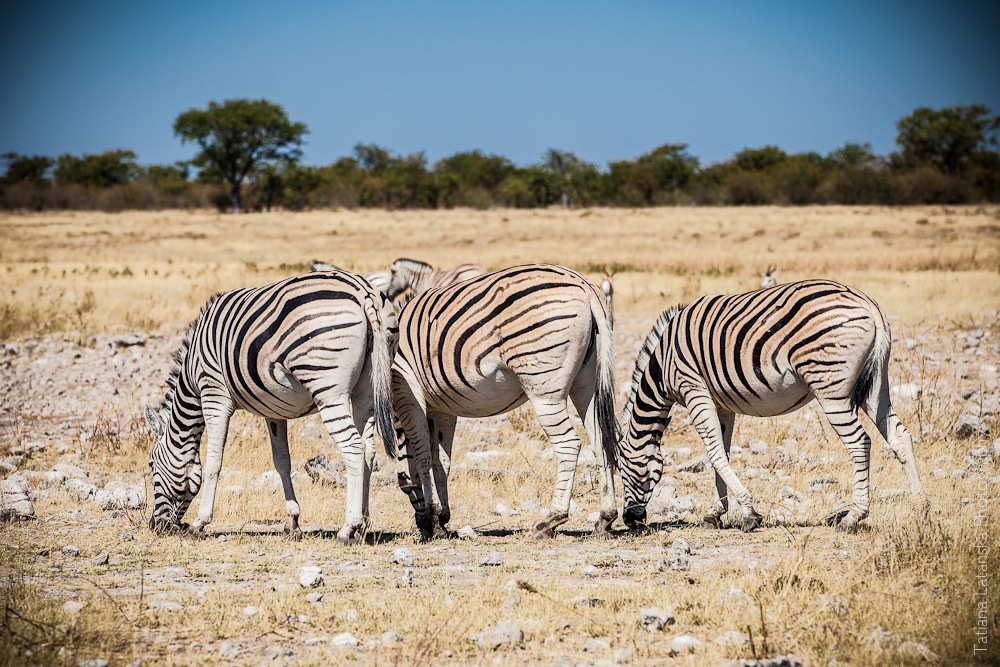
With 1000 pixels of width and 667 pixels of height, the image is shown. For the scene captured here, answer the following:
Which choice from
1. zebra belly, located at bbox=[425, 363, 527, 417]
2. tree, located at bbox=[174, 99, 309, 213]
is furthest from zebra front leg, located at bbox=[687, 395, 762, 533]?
tree, located at bbox=[174, 99, 309, 213]

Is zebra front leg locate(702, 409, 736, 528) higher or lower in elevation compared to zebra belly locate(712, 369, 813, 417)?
lower

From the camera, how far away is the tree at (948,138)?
91688mm

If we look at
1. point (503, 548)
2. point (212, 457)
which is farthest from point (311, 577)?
point (212, 457)

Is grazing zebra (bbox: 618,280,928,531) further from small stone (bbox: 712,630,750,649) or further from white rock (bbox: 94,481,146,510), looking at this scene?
white rock (bbox: 94,481,146,510)

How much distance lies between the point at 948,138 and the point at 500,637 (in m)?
99.3

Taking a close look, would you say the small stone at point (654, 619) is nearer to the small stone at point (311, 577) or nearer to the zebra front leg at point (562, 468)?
the small stone at point (311, 577)

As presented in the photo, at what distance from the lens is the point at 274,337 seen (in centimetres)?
790

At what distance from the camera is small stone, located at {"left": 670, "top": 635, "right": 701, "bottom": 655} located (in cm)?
524

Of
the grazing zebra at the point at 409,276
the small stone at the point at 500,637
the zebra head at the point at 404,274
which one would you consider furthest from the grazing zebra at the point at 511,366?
the zebra head at the point at 404,274

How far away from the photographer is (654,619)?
18.4 ft

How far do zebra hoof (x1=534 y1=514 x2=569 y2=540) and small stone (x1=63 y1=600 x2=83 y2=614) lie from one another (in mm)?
3587

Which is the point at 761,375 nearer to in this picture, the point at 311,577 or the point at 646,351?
the point at 646,351

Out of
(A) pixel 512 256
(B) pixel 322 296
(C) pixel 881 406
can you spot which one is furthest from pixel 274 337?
(A) pixel 512 256

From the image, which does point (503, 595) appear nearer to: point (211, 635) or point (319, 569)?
point (319, 569)
